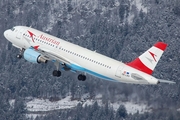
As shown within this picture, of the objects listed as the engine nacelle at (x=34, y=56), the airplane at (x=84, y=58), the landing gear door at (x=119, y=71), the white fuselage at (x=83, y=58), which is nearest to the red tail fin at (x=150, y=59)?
the airplane at (x=84, y=58)

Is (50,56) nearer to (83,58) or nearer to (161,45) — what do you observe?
(83,58)

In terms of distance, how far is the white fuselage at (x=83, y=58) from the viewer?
172875 mm

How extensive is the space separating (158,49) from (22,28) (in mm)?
26669

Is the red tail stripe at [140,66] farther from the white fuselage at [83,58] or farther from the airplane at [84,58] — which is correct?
the white fuselage at [83,58]

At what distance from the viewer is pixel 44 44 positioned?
599 ft

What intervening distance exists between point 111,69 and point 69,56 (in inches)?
345

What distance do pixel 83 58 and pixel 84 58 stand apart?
0.21m

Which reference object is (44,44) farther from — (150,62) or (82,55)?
(150,62)

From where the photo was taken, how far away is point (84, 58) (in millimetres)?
177750

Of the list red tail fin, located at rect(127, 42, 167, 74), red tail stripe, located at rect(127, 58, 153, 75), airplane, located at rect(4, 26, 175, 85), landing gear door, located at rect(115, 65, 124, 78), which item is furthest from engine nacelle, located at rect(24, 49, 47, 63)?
red tail fin, located at rect(127, 42, 167, 74)

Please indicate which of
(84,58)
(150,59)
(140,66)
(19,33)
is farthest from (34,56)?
(150,59)

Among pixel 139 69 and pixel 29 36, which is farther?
pixel 29 36

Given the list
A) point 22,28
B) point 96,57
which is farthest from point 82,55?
point 22,28

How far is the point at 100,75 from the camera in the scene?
176500mm
